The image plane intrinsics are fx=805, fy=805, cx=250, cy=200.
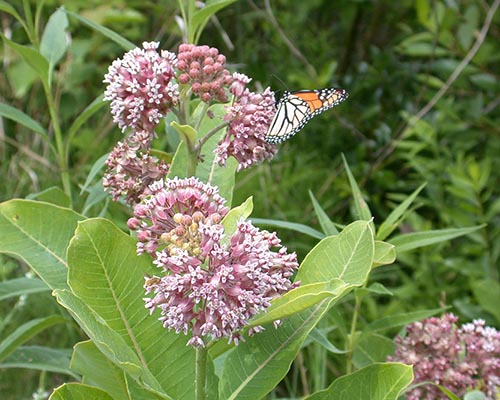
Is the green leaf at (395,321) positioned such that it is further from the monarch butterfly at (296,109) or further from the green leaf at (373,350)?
the monarch butterfly at (296,109)

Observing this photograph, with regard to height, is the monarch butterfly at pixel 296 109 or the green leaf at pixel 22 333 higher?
the monarch butterfly at pixel 296 109

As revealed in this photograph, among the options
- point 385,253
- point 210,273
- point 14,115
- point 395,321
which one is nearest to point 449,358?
point 395,321

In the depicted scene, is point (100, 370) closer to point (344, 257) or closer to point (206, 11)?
point (344, 257)

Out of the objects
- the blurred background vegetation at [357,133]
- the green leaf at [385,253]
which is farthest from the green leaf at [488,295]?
the green leaf at [385,253]

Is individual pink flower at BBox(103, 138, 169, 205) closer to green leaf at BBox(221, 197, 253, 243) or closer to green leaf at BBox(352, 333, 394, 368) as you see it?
green leaf at BBox(221, 197, 253, 243)

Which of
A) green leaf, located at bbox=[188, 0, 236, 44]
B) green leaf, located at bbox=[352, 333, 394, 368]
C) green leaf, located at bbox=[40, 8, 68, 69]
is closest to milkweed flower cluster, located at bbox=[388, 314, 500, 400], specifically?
green leaf, located at bbox=[352, 333, 394, 368]

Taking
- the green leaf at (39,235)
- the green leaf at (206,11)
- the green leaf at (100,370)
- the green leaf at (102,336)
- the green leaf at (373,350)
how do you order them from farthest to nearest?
1. the green leaf at (373,350)
2. the green leaf at (206,11)
3. the green leaf at (39,235)
4. the green leaf at (100,370)
5. the green leaf at (102,336)

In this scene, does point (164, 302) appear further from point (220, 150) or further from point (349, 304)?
point (349, 304)

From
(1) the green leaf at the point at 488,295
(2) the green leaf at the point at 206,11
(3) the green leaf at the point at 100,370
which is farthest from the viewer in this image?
(1) the green leaf at the point at 488,295
